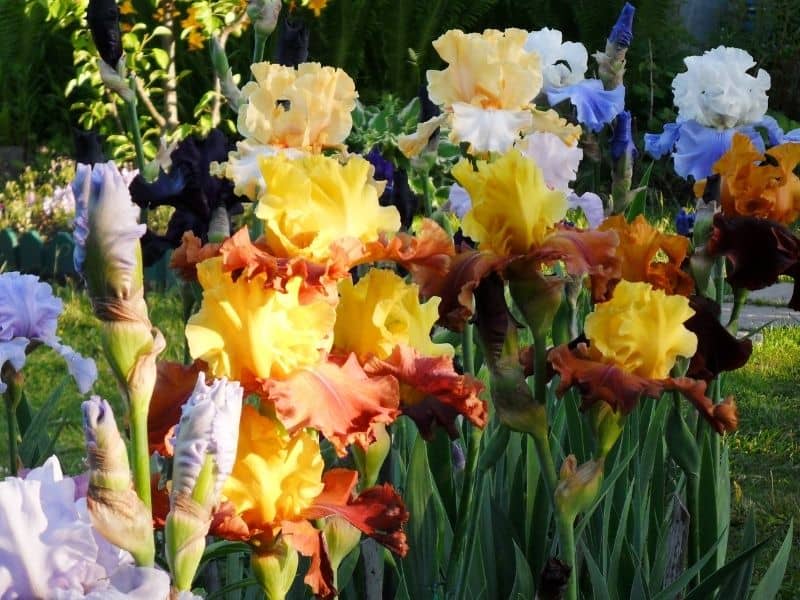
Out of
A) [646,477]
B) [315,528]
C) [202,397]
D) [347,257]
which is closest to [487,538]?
[646,477]

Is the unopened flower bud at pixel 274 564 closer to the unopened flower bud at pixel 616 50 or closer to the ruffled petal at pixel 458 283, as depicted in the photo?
the ruffled petal at pixel 458 283

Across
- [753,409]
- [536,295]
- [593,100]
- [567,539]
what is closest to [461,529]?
[567,539]

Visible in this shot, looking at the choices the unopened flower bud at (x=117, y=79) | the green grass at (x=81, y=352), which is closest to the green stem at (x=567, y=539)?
the unopened flower bud at (x=117, y=79)

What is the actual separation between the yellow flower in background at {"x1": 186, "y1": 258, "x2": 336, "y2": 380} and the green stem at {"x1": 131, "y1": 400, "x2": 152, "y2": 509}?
194 mm

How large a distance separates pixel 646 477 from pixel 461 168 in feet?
2.31

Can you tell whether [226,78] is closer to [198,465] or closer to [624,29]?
[624,29]

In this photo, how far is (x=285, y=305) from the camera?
3.57 ft

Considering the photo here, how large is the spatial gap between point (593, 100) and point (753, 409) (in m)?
1.72

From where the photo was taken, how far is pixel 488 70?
1876mm

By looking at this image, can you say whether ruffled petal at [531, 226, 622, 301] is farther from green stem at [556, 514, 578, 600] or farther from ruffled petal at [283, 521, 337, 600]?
ruffled petal at [283, 521, 337, 600]

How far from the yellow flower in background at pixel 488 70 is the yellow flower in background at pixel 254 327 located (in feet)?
2.84

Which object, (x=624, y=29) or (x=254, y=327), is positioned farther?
(x=624, y=29)

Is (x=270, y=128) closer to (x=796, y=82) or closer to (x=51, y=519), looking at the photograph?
(x=51, y=519)

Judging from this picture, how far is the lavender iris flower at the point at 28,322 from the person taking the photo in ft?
5.32
